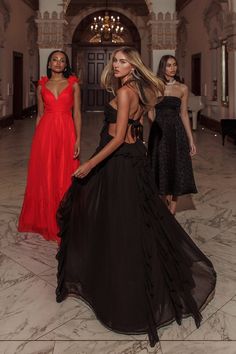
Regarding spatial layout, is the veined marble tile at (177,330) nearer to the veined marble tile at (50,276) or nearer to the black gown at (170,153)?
the veined marble tile at (50,276)

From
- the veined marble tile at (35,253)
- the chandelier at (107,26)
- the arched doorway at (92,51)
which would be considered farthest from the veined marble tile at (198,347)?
the arched doorway at (92,51)

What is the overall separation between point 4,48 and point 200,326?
13.0 m

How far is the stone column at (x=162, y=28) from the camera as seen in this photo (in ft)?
38.9

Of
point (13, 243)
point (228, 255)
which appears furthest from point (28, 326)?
point (228, 255)

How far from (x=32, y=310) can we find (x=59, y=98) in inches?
78.9

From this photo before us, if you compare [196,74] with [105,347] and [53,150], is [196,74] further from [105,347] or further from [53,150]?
[105,347]

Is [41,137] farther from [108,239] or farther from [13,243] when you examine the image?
[108,239]

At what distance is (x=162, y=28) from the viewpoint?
471 inches

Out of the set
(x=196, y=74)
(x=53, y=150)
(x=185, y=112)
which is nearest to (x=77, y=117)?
(x=53, y=150)

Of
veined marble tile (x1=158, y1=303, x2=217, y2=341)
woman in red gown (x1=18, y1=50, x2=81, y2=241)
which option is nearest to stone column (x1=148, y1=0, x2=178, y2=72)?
woman in red gown (x1=18, y1=50, x2=81, y2=241)

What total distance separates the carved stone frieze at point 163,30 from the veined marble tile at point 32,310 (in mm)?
9995

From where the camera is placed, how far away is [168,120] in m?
4.37

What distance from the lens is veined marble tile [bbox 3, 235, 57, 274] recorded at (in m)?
3.50

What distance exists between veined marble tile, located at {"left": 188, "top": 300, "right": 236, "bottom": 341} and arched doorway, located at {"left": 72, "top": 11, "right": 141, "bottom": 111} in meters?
18.6
